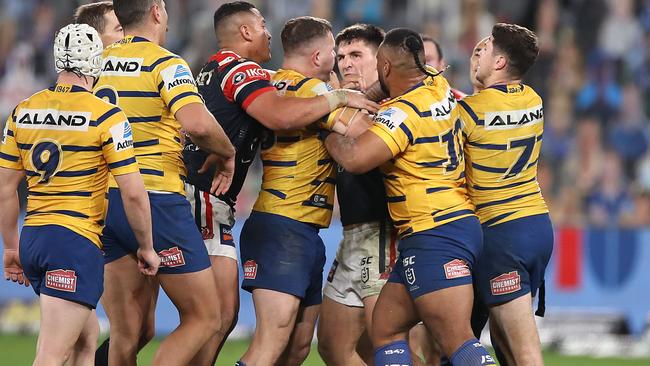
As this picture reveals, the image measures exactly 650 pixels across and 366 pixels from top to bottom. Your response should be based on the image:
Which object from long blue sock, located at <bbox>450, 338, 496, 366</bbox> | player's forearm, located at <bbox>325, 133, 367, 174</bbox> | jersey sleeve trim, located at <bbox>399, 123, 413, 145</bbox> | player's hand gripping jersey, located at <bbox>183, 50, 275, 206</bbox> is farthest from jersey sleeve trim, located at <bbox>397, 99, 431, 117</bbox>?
long blue sock, located at <bbox>450, 338, 496, 366</bbox>

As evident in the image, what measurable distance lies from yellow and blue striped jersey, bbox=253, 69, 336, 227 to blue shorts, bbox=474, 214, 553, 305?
117 centimetres

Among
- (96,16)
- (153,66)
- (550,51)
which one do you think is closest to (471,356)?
(153,66)

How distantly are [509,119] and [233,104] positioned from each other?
1.83 m

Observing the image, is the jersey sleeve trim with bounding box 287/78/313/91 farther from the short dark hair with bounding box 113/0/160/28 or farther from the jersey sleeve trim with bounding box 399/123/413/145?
the short dark hair with bounding box 113/0/160/28

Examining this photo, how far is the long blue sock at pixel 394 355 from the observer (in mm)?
6734

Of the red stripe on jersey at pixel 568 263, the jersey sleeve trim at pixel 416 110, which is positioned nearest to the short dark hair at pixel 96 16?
the jersey sleeve trim at pixel 416 110

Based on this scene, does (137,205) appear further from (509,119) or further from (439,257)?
(509,119)

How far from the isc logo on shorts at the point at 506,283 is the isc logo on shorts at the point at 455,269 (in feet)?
2.08

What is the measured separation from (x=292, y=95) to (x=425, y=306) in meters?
1.70

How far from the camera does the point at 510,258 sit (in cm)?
728

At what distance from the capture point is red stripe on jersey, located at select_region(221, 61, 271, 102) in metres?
7.20

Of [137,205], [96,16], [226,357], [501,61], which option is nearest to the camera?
[137,205]

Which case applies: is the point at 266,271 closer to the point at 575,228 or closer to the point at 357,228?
the point at 357,228

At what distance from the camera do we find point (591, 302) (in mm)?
12461
